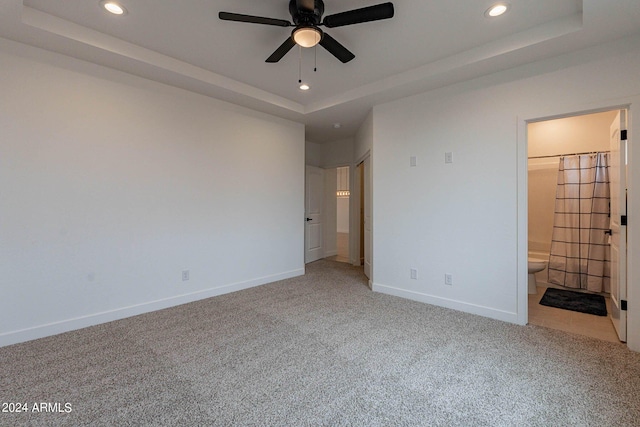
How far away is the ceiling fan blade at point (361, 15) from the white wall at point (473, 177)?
1.75 m

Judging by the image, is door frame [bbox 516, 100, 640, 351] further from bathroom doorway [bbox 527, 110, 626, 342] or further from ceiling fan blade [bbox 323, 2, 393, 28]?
ceiling fan blade [bbox 323, 2, 393, 28]

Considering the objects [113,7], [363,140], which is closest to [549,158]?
[363,140]

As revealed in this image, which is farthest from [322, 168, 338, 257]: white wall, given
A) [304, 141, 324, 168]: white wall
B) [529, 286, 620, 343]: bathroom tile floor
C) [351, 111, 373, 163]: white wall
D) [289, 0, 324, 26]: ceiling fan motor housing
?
[289, 0, 324, 26]: ceiling fan motor housing

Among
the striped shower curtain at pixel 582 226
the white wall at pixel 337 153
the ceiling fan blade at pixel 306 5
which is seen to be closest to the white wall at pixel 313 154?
the white wall at pixel 337 153

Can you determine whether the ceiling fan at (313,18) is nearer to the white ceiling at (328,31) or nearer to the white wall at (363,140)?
the white ceiling at (328,31)

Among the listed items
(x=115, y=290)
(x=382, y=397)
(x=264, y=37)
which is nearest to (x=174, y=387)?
(x=382, y=397)

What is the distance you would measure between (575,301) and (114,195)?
5426mm

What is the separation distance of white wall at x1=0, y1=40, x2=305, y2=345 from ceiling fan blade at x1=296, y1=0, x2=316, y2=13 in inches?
83.7

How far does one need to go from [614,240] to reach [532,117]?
147 centimetres

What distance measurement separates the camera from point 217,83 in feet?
11.0

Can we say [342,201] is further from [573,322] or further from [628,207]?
[628,207]

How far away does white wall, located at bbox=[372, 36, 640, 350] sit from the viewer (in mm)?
2516

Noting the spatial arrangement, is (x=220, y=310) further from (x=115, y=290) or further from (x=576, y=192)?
(x=576, y=192)

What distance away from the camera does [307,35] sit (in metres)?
2.06
